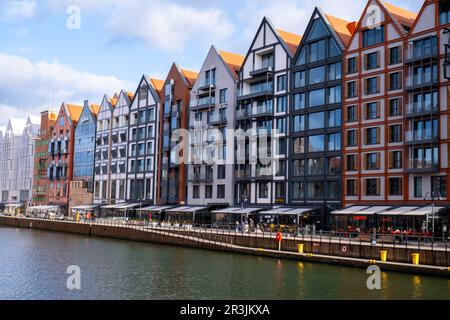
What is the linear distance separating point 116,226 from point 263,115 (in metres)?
24.4

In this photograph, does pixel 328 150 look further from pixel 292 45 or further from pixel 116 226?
pixel 116 226

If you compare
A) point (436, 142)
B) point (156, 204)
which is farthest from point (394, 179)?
point (156, 204)

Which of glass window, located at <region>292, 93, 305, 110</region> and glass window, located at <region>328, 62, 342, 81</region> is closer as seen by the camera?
glass window, located at <region>328, 62, 342, 81</region>

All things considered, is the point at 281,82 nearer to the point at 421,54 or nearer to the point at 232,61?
the point at 232,61

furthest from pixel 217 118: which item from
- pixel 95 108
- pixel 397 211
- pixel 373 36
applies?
pixel 95 108

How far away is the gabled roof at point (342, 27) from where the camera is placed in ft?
222

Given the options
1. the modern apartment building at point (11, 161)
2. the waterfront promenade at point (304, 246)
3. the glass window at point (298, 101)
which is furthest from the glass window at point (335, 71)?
the modern apartment building at point (11, 161)

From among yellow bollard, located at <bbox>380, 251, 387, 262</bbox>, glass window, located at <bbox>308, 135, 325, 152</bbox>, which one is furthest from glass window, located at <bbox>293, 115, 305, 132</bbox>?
yellow bollard, located at <bbox>380, 251, 387, 262</bbox>

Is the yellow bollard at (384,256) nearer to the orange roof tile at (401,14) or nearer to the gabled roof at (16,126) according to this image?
the orange roof tile at (401,14)

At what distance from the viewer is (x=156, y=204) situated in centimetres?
9312

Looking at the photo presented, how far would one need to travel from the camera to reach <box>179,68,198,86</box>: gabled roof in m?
91.9

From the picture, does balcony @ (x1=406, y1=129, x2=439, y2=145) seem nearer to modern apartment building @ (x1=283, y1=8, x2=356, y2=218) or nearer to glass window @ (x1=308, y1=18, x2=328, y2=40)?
modern apartment building @ (x1=283, y1=8, x2=356, y2=218)

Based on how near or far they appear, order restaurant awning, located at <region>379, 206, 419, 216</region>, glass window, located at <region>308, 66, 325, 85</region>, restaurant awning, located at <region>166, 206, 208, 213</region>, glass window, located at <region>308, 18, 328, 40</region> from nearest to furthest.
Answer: restaurant awning, located at <region>379, 206, 419, 216</region>, glass window, located at <region>308, 66, 325, 85</region>, glass window, located at <region>308, 18, 328, 40</region>, restaurant awning, located at <region>166, 206, 208, 213</region>

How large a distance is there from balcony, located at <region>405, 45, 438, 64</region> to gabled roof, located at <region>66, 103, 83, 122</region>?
84.8 m
